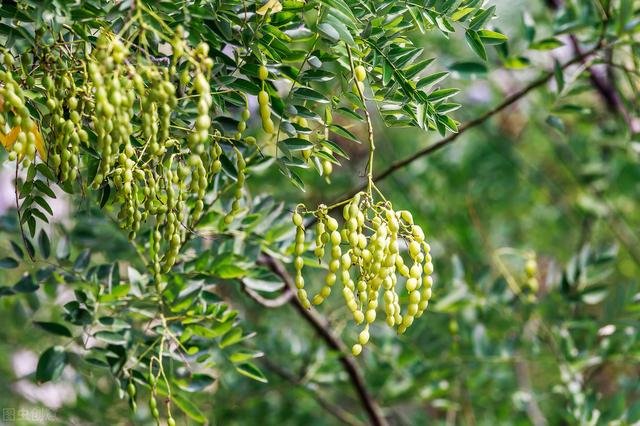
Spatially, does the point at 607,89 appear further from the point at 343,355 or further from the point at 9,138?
the point at 9,138

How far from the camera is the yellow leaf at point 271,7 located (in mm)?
737

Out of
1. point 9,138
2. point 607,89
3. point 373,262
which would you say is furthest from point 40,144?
point 607,89

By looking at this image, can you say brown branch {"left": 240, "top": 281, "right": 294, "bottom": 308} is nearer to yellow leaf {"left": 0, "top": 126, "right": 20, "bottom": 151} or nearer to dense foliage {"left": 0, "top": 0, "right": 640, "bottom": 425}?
dense foliage {"left": 0, "top": 0, "right": 640, "bottom": 425}

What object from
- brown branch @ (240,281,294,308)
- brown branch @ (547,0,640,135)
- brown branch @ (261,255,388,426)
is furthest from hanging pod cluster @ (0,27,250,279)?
brown branch @ (547,0,640,135)

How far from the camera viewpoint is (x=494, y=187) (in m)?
2.29

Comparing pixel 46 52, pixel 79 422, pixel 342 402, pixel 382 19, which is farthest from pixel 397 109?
pixel 342 402

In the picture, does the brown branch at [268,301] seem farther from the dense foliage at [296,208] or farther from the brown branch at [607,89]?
the brown branch at [607,89]

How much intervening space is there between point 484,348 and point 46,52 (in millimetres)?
1023

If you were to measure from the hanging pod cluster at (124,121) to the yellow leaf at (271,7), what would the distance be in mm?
68

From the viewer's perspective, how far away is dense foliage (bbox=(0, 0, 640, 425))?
0.71 m

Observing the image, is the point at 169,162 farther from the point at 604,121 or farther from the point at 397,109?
the point at 604,121

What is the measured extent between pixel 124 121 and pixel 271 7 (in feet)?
0.66

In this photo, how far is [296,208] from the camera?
0.77 m

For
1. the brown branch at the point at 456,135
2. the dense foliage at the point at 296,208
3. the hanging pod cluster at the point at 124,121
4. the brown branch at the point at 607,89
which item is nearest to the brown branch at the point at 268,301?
the dense foliage at the point at 296,208
